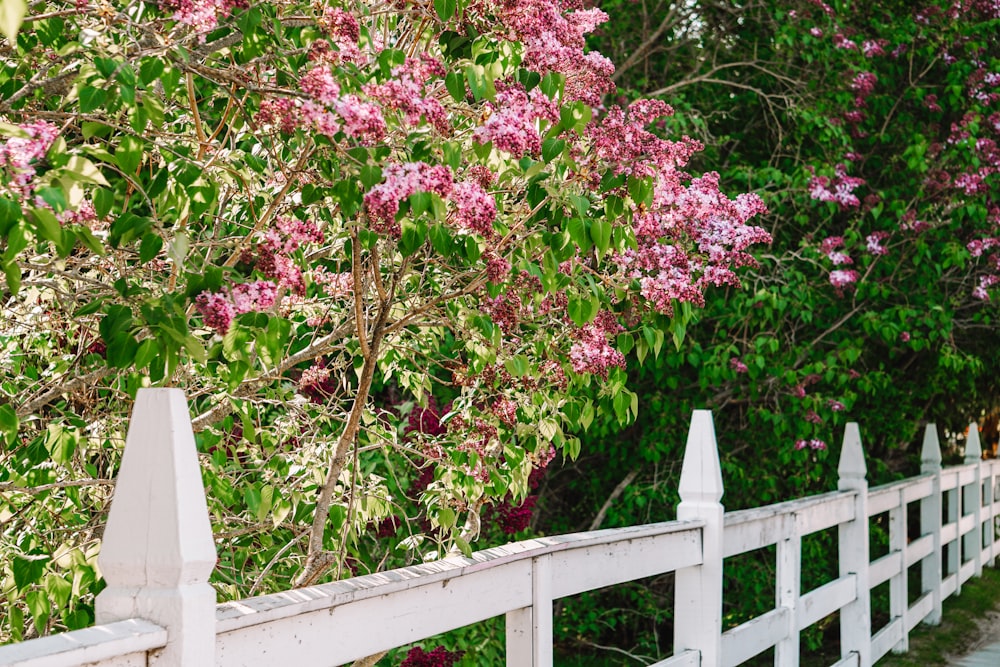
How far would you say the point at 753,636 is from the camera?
507 cm

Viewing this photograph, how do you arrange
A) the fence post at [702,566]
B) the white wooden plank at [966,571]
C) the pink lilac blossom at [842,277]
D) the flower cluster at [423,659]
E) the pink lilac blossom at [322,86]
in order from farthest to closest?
the white wooden plank at [966,571]
the pink lilac blossom at [842,277]
the flower cluster at [423,659]
the fence post at [702,566]
the pink lilac blossom at [322,86]

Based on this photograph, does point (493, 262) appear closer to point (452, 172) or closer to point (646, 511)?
point (452, 172)

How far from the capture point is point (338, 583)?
99.0 inches

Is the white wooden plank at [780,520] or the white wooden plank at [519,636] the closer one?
the white wooden plank at [519,636]

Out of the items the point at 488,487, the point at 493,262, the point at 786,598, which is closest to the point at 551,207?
the point at 493,262

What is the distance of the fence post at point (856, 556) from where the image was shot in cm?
680

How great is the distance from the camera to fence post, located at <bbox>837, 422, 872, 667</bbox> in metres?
6.80

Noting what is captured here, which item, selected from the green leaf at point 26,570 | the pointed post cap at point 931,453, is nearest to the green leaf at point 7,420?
the green leaf at point 26,570

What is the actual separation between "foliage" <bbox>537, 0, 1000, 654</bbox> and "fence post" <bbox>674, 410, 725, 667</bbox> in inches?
92.4

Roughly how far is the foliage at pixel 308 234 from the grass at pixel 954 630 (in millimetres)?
4573

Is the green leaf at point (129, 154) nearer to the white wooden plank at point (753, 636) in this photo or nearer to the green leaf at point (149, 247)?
the green leaf at point (149, 247)

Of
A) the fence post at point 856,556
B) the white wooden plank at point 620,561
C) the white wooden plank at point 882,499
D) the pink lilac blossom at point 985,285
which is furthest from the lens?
the pink lilac blossom at point 985,285

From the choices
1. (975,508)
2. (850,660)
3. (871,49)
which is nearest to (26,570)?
(850,660)

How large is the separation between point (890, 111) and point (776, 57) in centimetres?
92
